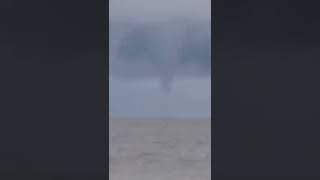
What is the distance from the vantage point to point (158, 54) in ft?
18.8

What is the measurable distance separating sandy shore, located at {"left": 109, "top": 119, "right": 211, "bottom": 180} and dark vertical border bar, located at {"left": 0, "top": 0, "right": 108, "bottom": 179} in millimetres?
256

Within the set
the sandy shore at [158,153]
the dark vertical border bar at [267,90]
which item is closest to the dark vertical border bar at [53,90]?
the sandy shore at [158,153]

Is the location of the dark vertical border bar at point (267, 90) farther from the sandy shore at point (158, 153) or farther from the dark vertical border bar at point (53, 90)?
the dark vertical border bar at point (53, 90)

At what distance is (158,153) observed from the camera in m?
7.07

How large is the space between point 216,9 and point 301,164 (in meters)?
1.31

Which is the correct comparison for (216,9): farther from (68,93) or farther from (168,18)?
(68,93)

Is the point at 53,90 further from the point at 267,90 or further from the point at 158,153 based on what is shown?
the point at 158,153

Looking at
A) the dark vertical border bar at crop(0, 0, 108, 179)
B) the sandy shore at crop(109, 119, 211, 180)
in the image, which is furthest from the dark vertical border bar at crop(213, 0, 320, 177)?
the dark vertical border bar at crop(0, 0, 108, 179)

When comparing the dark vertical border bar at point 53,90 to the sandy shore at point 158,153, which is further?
the sandy shore at point 158,153

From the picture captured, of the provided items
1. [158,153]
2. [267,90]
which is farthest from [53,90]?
[158,153]

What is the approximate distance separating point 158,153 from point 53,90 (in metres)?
2.25

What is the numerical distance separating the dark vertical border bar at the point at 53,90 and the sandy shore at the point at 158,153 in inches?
10.1

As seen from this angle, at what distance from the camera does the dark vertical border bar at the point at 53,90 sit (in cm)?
505

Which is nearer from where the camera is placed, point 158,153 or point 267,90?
point 267,90
